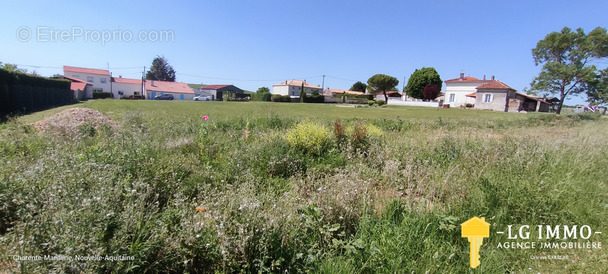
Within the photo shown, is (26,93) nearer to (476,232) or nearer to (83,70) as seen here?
(476,232)

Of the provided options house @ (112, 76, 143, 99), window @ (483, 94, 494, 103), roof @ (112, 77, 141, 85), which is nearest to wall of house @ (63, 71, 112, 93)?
house @ (112, 76, 143, 99)

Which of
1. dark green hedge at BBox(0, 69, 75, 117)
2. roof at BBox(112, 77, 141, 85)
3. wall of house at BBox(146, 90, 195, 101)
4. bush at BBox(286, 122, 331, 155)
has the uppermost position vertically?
roof at BBox(112, 77, 141, 85)

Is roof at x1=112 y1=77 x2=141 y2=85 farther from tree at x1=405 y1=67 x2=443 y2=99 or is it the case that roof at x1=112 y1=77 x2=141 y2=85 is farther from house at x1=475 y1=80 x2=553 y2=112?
house at x1=475 y1=80 x2=553 y2=112

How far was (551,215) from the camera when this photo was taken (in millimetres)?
2932

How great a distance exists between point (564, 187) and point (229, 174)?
4.50 m

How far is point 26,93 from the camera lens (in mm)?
16344

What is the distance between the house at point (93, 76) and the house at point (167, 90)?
889 cm

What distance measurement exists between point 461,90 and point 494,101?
11.3m

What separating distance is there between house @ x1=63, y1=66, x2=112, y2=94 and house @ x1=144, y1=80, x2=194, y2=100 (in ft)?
29.2

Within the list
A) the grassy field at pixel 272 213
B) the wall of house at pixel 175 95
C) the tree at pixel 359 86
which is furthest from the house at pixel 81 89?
the tree at pixel 359 86

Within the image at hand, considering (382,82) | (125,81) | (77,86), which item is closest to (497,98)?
(382,82)

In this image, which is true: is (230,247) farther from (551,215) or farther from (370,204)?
(551,215)

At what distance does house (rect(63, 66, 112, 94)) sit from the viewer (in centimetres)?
5656

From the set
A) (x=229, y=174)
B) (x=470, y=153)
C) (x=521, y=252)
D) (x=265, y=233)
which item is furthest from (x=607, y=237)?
(x=229, y=174)
